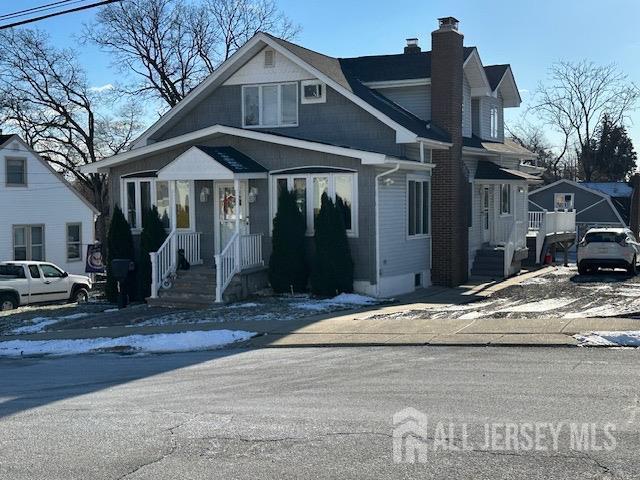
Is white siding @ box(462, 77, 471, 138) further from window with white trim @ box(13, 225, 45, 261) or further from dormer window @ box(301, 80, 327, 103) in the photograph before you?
window with white trim @ box(13, 225, 45, 261)

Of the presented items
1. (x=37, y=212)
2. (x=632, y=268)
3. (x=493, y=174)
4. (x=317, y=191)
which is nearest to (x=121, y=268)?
(x=317, y=191)

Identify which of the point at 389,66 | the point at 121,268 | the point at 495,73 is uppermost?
the point at 495,73

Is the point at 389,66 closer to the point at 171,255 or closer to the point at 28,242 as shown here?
the point at 171,255

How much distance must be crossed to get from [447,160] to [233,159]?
663 centimetres

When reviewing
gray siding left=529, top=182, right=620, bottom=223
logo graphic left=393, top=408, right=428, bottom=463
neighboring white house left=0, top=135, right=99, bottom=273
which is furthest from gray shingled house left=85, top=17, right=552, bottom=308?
gray siding left=529, top=182, right=620, bottom=223

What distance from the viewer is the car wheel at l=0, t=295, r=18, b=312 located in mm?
23341

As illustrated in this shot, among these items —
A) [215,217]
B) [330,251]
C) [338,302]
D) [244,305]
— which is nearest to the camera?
[244,305]

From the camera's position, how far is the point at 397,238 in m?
21.1

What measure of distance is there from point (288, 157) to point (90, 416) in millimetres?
12970

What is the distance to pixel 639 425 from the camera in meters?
7.21

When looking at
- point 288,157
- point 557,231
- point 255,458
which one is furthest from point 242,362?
Answer: point 557,231

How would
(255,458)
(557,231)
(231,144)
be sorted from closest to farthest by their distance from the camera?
(255,458) < (231,144) < (557,231)

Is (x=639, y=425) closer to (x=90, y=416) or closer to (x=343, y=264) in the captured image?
(x=90, y=416)

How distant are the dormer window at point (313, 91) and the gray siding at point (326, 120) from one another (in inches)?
5.0
